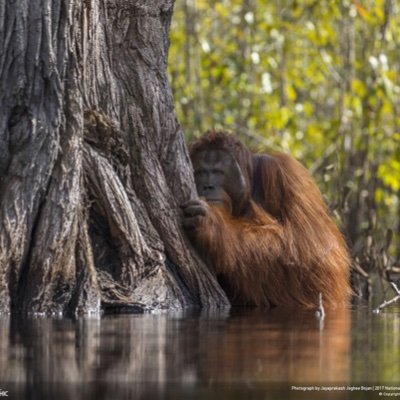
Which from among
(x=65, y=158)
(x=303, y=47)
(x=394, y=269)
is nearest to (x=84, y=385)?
(x=65, y=158)

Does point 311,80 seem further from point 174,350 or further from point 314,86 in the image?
point 174,350

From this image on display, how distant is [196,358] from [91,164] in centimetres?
250

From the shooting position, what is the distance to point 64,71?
249 inches

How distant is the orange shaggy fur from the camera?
7.35 m

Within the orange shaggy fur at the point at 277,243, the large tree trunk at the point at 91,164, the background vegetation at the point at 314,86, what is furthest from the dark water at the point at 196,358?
the background vegetation at the point at 314,86

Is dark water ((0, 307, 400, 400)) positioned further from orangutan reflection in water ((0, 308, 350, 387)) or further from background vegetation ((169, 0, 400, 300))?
background vegetation ((169, 0, 400, 300))

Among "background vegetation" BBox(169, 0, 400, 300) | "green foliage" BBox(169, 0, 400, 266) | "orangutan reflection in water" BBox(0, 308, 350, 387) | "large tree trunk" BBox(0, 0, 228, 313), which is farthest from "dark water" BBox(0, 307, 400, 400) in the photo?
"green foliage" BBox(169, 0, 400, 266)

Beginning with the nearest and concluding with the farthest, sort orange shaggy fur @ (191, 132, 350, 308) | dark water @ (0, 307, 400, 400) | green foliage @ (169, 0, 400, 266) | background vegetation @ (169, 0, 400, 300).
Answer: dark water @ (0, 307, 400, 400), orange shaggy fur @ (191, 132, 350, 308), background vegetation @ (169, 0, 400, 300), green foliage @ (169, 0, 400, 266)

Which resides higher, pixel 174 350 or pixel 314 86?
pixel 314 86

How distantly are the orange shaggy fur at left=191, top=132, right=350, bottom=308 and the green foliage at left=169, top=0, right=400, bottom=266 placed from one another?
2.50m

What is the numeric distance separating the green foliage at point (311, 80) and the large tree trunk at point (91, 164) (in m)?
3.54

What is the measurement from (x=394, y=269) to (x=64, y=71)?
454 cm

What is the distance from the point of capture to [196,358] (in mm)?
4379

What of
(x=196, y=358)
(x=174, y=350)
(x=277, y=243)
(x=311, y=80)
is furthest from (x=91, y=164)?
(x=311, y=80)
